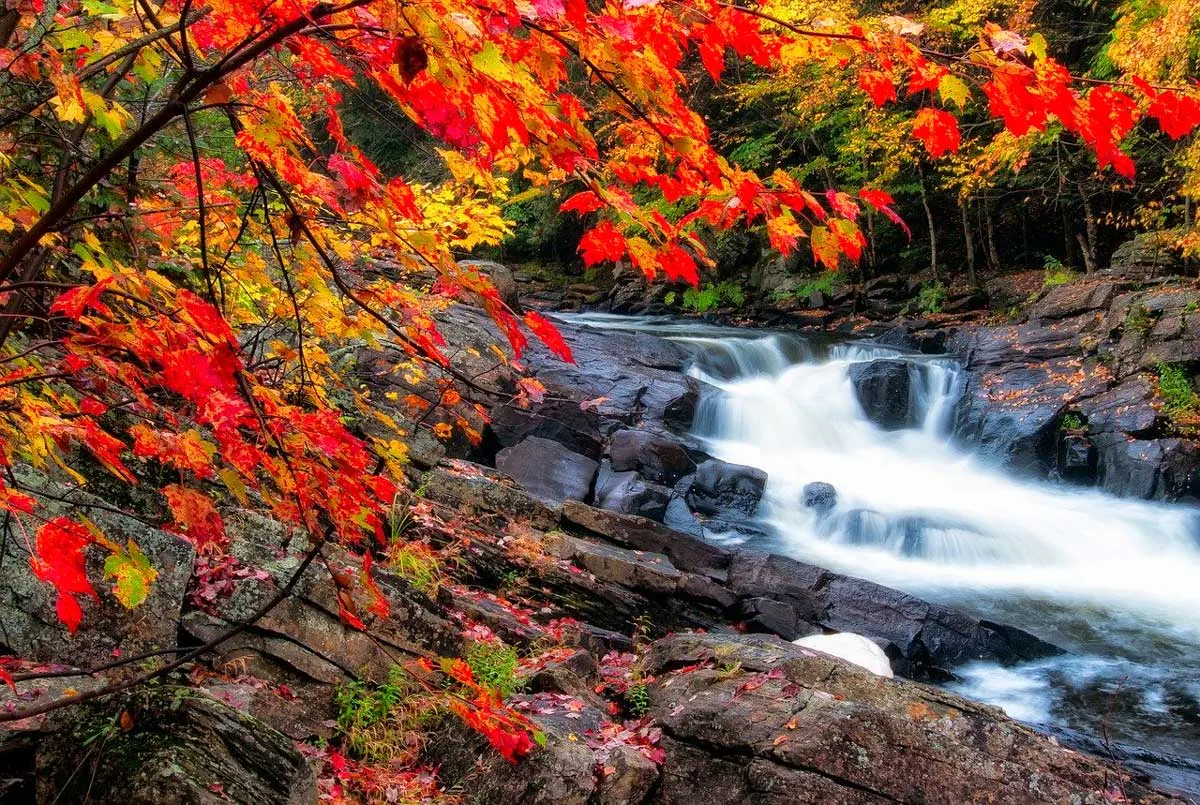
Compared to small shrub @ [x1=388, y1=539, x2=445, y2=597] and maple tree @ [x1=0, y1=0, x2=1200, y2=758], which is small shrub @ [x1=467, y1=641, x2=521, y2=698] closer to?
small shrub @ [x1=388, y1=539, x2=445, y2=597]

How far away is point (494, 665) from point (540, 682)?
0.98 feet

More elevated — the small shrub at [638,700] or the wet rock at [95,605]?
the wet rock at [95,605]

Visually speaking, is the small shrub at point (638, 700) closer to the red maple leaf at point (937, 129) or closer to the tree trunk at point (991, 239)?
the red maple leaf at point (937, 129)

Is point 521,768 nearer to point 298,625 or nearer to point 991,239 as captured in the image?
point 298,625

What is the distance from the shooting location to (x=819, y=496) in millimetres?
11648

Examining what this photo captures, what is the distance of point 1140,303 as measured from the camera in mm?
13164

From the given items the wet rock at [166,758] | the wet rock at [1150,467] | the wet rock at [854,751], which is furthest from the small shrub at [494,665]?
the wet rock at [1150,467]

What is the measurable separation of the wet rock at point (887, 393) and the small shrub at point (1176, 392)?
3.95 metres

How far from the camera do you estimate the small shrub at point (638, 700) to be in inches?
183

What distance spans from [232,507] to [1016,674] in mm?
7152

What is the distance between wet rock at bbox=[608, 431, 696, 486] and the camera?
11.2m

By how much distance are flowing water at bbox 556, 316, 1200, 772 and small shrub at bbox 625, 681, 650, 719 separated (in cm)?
394

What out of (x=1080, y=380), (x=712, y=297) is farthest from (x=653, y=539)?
(x=712, y=297)

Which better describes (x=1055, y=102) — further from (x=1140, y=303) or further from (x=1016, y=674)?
(x=1140, y=303)
